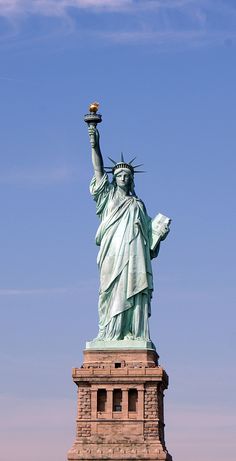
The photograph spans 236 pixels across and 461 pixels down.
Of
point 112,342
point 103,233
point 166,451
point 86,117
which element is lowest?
point 166,451

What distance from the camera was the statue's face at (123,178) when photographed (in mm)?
74688

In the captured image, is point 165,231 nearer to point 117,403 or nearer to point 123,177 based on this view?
point 123,177

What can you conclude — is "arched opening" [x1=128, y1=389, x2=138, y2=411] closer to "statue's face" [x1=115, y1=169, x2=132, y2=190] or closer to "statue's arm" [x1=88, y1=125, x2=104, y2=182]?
"statue's face" [x1=115, y1=169, x2=132, y2=190]

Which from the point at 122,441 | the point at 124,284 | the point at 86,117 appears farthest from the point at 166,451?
the point at 86,117

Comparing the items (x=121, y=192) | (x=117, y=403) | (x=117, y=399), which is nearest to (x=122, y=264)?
(x=121, y=192)

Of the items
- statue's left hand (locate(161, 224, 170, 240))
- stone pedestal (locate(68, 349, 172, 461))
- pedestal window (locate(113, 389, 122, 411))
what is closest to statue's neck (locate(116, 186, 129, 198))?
statue's left hand (locate(161, 224, 170, 240))

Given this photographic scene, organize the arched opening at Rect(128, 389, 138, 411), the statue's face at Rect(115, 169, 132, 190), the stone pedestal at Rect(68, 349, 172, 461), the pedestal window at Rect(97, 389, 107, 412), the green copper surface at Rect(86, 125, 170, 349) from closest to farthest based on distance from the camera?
the stone pedestal at Rect(68, 349, 172, 461) → the arched opening at Rect(128, 389, 138, 411) → the pedestal window at Rect(97, 389, 107, 412) → the green copper surface at Rect(86, 125, 170, 349) → the statue's face at Rect(115, 169, 132, 190)

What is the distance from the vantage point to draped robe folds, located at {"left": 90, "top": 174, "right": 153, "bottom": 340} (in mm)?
72938

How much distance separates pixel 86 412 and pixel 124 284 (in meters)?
6.24

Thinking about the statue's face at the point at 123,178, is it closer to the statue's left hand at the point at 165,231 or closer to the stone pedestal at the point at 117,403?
the statue's left hand at the point at 165,231

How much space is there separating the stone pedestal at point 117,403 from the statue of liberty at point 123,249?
1.35 metres

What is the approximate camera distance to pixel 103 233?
245ft

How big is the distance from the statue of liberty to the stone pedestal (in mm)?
1348

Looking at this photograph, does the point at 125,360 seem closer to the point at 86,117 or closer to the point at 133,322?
A: the point at 133,322
